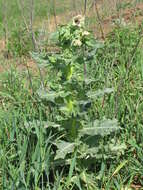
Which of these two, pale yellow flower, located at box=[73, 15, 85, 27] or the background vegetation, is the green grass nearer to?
the background vegetation

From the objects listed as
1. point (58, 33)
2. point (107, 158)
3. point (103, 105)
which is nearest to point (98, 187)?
point (107, 158)

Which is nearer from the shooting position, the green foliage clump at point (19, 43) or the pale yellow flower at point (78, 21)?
the pale yellow flower at point (78, 21)

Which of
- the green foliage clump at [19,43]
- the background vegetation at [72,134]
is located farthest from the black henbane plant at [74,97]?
the green foliage clump at [19,43]

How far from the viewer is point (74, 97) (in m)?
2.13

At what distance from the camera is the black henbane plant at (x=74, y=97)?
2021mm

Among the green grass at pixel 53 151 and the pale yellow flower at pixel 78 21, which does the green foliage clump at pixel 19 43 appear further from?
the pale yellow flower at pixel 78 21

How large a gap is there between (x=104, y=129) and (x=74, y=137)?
15 centimetres

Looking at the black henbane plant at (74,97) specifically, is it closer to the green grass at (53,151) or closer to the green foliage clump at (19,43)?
the green grass at (53,151)

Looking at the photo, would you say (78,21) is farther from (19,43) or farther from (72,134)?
(19,43)

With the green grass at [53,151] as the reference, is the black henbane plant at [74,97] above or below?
above

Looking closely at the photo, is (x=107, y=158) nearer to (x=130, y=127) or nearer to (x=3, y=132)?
(x=130, y=127)

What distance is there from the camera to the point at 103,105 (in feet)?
8.67

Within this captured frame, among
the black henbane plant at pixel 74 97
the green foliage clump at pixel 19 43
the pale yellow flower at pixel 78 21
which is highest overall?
the pale yellow flower at pixel 78 21

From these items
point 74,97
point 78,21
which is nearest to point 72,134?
point 74,97
